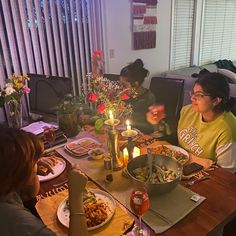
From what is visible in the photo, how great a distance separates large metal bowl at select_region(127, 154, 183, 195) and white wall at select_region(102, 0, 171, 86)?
236 centimetres

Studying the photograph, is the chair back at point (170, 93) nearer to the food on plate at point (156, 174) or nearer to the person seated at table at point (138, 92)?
the person seated at table at point (138, 92)

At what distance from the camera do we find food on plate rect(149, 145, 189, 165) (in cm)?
139

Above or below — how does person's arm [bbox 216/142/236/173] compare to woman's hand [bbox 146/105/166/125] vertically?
above

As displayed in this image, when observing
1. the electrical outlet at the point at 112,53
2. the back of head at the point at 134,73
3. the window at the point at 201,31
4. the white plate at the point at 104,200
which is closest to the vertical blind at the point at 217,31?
the window at the point at 201,31

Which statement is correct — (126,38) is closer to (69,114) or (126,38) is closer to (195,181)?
(69,114)

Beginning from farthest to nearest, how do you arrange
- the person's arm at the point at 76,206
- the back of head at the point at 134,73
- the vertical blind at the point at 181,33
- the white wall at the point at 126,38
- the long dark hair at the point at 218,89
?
1. the vertical blind at the point at 181,33
2. the white wall at the point at 126,38
3. the back of head at the point at 134,73
4. the long dark hair at the point at 218,89
5. the person's arm at the point at 76,206

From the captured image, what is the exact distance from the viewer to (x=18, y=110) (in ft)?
6.64

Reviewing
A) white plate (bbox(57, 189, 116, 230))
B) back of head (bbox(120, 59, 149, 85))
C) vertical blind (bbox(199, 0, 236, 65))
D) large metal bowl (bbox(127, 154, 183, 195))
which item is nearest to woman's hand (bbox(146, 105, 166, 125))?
back of head (bbox(120, 59, 149, 85))

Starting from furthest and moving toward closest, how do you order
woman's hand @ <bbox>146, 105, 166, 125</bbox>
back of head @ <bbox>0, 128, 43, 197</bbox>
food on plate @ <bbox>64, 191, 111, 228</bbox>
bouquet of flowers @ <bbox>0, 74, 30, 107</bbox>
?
woman's hand @ <bbox>146, 105, 166, 125</bbox>, bouquet of flowers @ <bbox>0, 74, 30, 107</bbox>, food on plate @ <bbox>64, 191, 111, 228</bbox>, back of head @ <bbox>0, 128, 43, 197</bbox>

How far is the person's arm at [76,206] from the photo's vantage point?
883 mm

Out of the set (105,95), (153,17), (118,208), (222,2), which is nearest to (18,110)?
(105,95)

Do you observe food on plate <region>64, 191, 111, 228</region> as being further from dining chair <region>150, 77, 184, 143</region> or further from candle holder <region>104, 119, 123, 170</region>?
dining chair <region>150, 77, 184, 143</region>

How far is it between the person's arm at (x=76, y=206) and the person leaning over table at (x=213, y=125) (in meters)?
0.84

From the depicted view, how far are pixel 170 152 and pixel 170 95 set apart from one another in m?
1.41
